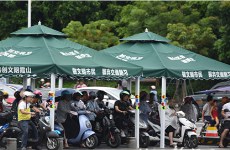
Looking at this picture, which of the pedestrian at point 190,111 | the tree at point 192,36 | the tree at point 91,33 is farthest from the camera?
the tree at point 91,33

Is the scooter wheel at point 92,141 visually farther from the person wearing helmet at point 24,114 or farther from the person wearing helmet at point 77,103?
the person wearing helmet at point 24,114

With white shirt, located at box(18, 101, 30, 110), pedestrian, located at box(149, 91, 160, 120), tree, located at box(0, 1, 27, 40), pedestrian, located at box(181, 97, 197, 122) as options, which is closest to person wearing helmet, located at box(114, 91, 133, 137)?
pedestrian, located at box(149, 91, 160, 120)

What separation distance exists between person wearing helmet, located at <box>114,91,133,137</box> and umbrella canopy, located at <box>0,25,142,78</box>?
1.16 meters

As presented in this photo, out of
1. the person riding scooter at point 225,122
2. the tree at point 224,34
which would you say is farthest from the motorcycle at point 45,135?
the tree at point 224,34

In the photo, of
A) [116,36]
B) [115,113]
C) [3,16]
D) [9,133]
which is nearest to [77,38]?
[116,36]

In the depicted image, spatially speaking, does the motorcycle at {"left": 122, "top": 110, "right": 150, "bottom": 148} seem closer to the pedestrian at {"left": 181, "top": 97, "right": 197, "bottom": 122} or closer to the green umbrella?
the green umbrella

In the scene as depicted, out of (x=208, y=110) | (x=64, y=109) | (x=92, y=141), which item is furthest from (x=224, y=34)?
(x=64, y=109)

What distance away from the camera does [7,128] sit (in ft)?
73.2

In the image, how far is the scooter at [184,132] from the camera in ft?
83.3

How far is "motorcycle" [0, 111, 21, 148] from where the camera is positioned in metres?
22.2

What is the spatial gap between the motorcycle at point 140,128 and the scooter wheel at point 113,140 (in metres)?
0.64

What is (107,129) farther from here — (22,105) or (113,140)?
(22,105)

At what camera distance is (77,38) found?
4922 cm

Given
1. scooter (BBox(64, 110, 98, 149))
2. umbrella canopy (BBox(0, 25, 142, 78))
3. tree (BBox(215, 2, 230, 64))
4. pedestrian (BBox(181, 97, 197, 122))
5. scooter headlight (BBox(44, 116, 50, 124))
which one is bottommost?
scooter (BBox(64, 110, 98, 149))
